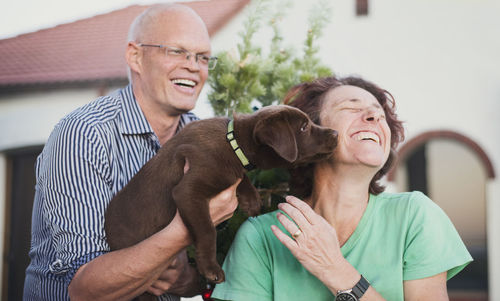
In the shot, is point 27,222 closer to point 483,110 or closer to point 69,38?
point 69,38

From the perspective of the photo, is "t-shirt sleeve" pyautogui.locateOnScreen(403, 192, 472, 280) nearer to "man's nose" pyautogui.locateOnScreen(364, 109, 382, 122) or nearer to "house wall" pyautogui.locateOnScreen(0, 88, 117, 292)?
"man's nose" pyautogui.locateOnScreen(364, 109, 382, 122)

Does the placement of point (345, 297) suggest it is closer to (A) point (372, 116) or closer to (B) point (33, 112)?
(A) point (372, 116)

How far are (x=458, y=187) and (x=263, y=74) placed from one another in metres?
7.18

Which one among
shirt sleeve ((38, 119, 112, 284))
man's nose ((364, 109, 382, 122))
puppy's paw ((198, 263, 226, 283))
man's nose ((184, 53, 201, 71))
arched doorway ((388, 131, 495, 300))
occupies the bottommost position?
arched doorway ((388, 131, 495, 300))

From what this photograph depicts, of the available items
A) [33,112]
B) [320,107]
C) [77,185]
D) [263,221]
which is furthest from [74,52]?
[263,221]

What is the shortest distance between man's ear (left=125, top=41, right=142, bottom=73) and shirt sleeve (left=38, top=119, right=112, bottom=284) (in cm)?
70

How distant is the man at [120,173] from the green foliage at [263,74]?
225 mm

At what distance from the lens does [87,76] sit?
8.30 meters

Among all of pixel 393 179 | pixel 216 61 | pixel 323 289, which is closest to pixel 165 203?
pixel 323 289

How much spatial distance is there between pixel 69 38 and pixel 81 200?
7.94 m

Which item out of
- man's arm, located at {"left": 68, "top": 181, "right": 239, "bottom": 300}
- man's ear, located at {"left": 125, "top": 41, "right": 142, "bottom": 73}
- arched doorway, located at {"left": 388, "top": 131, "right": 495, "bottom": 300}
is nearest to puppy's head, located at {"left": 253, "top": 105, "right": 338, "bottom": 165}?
man's arm, located at {"left": 68, "top": 181, "right": 239, "bottom": 300}

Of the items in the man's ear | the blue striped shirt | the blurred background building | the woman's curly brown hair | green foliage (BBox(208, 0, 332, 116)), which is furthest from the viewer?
the blurred background building

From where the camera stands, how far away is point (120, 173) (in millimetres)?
2600

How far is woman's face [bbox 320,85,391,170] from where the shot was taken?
232 centimetres
